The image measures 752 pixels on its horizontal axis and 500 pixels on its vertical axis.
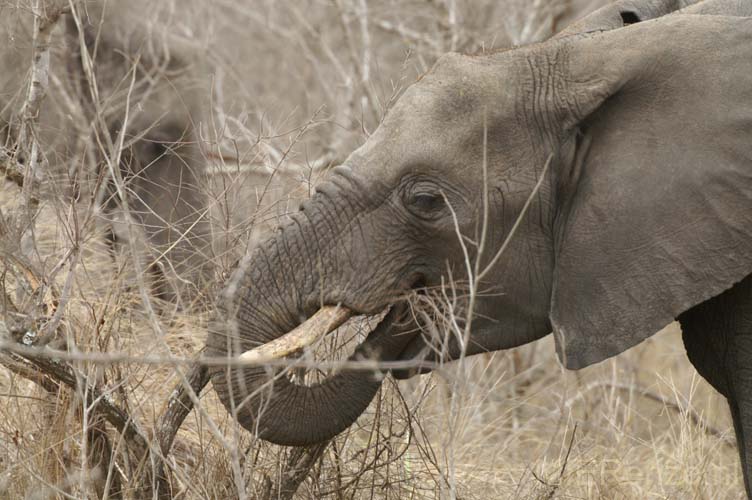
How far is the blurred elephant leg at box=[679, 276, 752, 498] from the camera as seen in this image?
3.46m

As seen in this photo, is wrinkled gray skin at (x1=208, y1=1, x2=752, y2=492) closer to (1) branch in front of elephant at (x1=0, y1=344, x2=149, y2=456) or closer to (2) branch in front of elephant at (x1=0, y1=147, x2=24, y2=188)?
(1) branch in front of elephant at (x1=0, y1=344, x2=149, y2=456)

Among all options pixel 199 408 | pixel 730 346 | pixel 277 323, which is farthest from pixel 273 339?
pixel 730 346

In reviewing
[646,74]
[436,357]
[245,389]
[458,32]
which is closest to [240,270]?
[245,389]

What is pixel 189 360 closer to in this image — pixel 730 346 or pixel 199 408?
pixel 199 408

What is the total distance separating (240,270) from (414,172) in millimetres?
517

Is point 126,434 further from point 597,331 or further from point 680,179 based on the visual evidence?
point 680,179

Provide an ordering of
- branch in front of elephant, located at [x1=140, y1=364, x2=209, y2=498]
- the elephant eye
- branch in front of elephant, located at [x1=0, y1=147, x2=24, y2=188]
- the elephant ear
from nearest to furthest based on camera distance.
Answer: the elephant ear, the elephant eye, branch in front of elephant, located at [x1=140, y1=364, x2=209, y2=498], branch in front of elephant, located at [x1=0, y1=147, x2=24, y2=188]

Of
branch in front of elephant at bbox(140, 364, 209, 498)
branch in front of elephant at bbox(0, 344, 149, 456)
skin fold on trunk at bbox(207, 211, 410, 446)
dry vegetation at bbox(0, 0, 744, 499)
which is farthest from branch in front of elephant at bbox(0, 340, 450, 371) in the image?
branch in front of elephant at bbox(140, 364, 209, 498)

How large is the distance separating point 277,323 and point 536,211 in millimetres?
746

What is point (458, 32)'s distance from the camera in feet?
23.1

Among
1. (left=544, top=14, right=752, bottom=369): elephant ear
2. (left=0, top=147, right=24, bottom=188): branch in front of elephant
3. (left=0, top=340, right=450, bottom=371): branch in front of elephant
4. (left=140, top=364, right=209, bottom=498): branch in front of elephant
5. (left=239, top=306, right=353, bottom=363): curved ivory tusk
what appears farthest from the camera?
(left=0, top=147, right=24, bottom=188): branch in front of elephant

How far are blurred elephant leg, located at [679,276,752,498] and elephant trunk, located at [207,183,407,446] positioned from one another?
106 centimetres

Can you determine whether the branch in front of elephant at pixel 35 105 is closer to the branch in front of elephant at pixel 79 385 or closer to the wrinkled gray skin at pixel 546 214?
the branch in front of elephant at pixel 79 385

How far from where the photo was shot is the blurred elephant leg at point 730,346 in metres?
3.46
